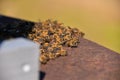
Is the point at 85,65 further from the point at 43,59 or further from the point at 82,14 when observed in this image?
the point at 82,14

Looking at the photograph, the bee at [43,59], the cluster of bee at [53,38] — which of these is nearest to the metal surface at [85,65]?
the bee at [43,59]

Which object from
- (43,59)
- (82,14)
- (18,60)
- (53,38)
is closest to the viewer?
(18,60)

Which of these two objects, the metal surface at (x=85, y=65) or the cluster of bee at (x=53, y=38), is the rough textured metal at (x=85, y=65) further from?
the cluster of bee at (x=53, y=38)

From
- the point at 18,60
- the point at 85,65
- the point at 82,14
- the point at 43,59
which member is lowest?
the point at 85,65

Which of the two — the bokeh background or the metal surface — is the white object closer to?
the metal surface

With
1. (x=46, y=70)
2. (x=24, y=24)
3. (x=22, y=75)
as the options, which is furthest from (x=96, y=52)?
(x=22, y=75)

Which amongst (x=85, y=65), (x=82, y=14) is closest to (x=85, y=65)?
(x=85, y=65)

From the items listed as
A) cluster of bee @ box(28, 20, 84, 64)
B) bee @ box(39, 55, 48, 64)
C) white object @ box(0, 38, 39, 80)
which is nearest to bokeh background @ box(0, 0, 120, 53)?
cluster of bee @ box(28, 20, 84, 64)
